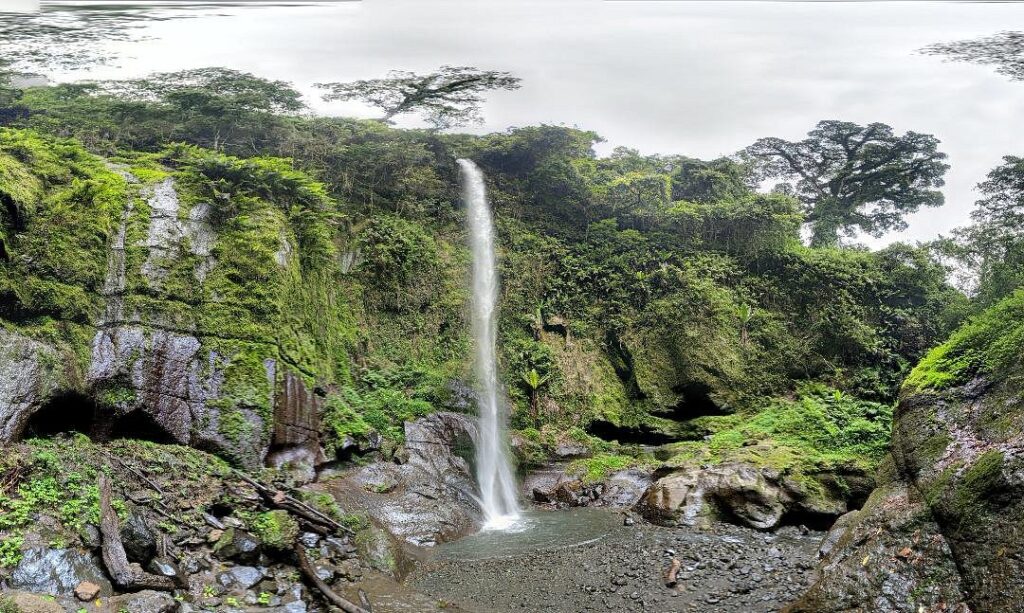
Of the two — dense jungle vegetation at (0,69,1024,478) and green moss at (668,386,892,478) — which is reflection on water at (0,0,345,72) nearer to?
dense jungle vegetation at (0,69,1024,478)

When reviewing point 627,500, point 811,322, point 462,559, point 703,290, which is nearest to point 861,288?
point 811,322

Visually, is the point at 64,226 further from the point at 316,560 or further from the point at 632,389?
the point at 632,389

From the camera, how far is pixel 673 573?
663 cm

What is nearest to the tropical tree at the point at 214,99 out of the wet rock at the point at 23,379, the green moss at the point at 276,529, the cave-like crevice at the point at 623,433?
the wet rock at the point at 23,379

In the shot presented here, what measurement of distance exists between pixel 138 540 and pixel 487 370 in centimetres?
1098

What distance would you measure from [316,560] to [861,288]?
1786cm

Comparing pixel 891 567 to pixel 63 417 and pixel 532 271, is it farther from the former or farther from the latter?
pixel 532 271

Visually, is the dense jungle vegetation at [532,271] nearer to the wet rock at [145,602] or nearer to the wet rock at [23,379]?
the wet rock at [23,379]

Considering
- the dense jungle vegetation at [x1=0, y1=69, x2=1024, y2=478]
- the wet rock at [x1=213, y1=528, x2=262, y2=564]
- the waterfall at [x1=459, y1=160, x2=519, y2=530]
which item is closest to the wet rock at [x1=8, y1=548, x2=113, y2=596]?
the wet rock at [x1=213, y1=528, x2=262, y2=564]

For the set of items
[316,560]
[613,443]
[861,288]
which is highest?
[861,288]

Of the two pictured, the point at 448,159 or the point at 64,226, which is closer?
the point at 64,226

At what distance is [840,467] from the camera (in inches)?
379

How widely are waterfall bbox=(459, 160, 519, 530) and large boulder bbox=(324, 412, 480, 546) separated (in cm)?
49

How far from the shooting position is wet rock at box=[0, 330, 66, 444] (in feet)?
22.9
